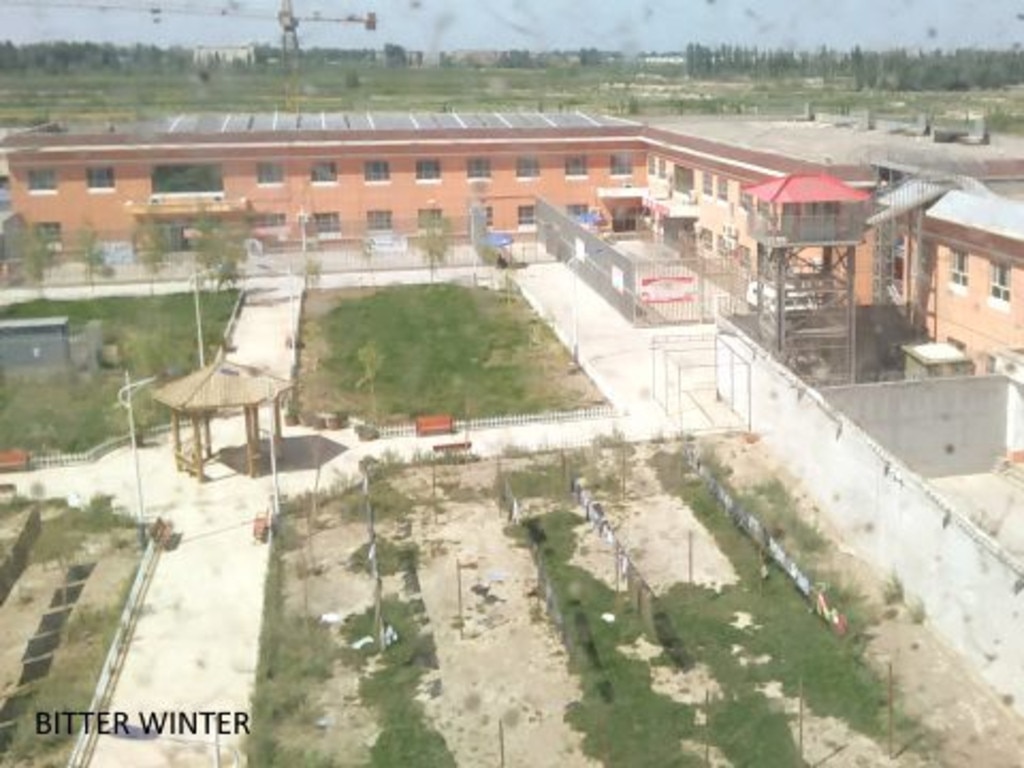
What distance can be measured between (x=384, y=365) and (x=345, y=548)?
372cm

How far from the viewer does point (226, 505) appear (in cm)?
690

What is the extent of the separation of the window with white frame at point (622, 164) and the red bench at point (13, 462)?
10168 mm

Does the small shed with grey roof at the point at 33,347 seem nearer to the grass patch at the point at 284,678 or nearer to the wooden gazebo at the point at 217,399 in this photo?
the wooden gazebo at the point at 217,399

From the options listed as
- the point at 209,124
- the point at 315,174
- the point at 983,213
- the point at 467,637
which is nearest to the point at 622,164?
the point at 315,174

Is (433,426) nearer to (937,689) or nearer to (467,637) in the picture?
(467,637)

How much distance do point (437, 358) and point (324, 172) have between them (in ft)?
20.2

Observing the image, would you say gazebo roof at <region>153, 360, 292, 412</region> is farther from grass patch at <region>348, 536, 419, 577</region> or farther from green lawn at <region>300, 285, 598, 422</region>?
grass patch at <region>348, 536, 419, 577</region>

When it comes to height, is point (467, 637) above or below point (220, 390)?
below

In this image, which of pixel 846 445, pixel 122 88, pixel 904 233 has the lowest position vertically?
pixel 846 445

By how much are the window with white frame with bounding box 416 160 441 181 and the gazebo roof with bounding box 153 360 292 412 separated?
8.51m

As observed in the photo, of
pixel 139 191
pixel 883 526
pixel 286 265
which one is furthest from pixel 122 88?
pixel 139 191

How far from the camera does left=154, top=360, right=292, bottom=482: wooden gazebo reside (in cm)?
724

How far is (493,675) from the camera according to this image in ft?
15.7

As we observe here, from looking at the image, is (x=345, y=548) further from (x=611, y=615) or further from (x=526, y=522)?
(x=611, y=615)
